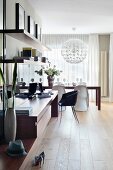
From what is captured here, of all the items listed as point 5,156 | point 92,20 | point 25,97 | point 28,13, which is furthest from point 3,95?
point 92,20

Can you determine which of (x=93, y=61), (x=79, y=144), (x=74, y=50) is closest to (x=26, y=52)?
(x=79, y=144)

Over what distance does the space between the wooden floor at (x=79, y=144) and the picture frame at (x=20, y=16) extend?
2091mm

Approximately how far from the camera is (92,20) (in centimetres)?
742

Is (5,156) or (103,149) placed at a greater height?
(5,156)

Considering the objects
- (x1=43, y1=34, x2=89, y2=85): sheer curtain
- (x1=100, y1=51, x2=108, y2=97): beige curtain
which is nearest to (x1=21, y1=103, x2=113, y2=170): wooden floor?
(x1=100, y1=51, x2=108, y2=97): beige curtain

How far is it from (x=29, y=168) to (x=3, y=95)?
3.19ft

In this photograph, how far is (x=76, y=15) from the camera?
6781 mm

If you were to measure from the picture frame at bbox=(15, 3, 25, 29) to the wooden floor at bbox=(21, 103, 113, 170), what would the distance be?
2091 millimetres

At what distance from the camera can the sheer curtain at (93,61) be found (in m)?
9.89

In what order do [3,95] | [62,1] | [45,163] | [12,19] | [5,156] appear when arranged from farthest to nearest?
[62,1] → [12,19] → [45,163] → [3,95] → [5,156]

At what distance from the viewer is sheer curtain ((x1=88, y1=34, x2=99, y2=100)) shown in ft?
32.4

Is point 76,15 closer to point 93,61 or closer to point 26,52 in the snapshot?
point 26,52

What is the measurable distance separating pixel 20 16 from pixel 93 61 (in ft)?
18.1

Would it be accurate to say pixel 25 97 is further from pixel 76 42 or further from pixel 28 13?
pixel 76 42
